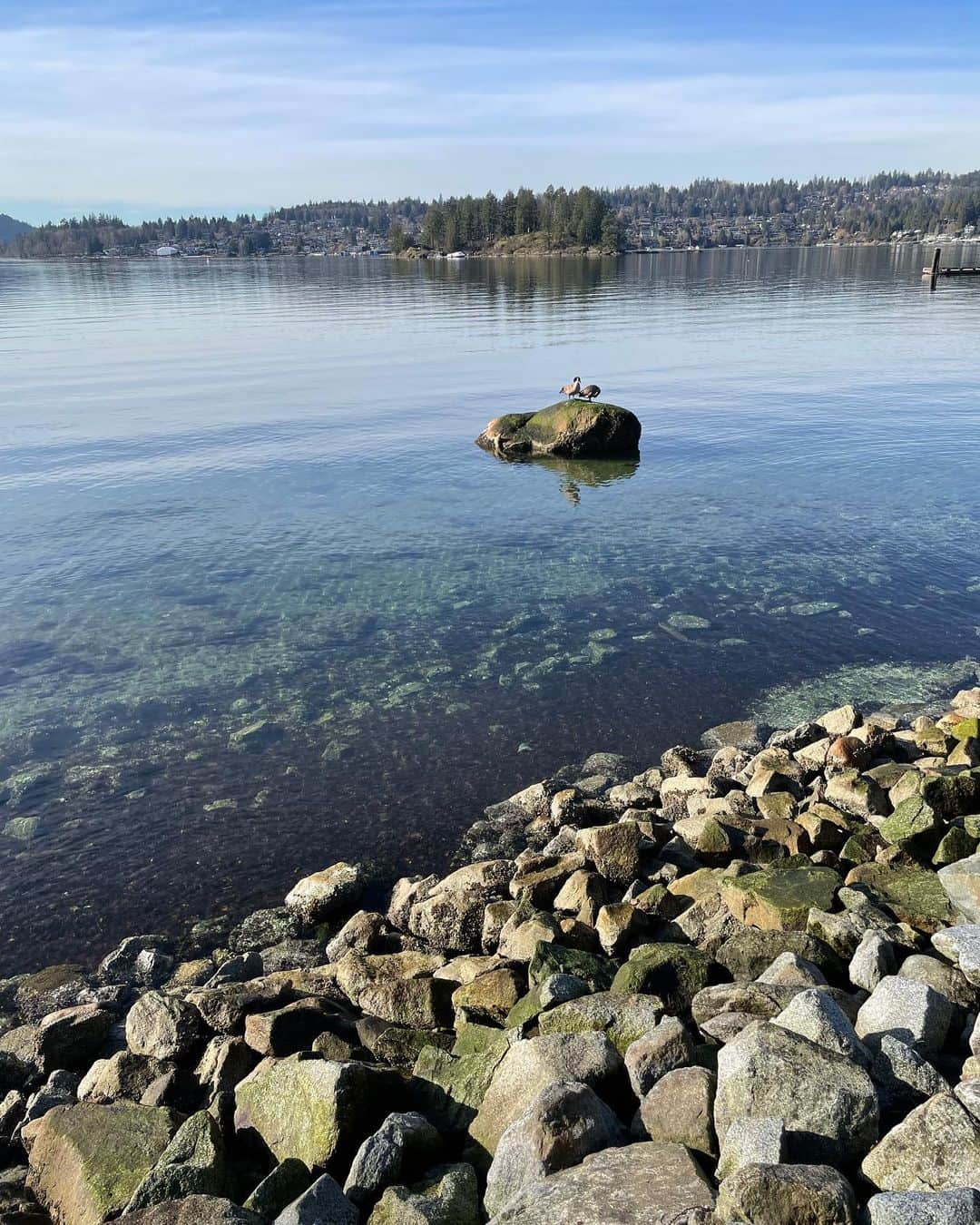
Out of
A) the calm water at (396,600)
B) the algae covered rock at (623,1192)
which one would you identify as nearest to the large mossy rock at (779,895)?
the algae covered rock at (623,1192)

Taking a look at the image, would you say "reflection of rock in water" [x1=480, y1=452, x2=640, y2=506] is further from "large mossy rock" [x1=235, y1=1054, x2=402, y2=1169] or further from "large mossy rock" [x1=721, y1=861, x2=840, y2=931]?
"large mossy rock" [x1=235, y1=1054, x2=402, y2=1169]

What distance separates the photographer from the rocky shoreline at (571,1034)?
572cm

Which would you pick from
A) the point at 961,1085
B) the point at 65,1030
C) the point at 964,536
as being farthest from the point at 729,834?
the point at 964,536

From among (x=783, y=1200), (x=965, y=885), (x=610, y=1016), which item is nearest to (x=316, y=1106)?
(x=610, y=1016)

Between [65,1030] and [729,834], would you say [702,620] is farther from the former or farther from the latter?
[65,1030]

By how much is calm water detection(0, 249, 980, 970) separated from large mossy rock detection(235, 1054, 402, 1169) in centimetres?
486

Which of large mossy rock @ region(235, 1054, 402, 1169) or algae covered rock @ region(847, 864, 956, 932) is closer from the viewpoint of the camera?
large mossy rock @ region(235, 1054, 402, 1169)

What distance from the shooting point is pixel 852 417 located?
38688 millimetres

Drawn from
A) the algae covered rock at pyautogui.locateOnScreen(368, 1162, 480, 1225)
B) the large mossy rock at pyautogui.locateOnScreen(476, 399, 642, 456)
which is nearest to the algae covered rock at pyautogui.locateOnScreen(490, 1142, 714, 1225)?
the algae covered rock at pyautogui.locateOnScreen(368, 1162, 480, 1225)

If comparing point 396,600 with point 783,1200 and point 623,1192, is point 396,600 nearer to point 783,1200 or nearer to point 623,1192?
point 623,1192

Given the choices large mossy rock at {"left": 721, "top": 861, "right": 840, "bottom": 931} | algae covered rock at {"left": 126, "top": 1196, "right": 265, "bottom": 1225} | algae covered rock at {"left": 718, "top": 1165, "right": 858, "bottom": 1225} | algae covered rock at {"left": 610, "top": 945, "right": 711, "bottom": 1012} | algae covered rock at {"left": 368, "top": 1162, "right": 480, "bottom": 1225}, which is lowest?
large mossy rock at {"left": 721, "top": 861, "right": 840, "bottom": 931}

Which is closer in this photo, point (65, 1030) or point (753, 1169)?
point (753, 1169)

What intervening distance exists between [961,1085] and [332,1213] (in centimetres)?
426

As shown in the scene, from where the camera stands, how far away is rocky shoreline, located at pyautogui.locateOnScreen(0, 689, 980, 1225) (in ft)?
18.8
